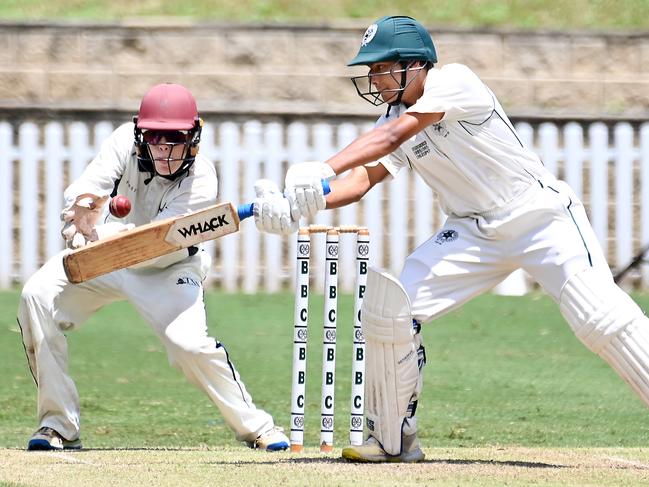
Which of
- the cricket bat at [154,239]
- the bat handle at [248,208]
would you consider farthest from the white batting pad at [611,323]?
the cricket bat at [154,239]

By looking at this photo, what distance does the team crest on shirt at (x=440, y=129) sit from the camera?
574 centimetres

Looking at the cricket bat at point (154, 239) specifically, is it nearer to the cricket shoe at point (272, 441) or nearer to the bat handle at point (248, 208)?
the bat handle at point (248, 208)

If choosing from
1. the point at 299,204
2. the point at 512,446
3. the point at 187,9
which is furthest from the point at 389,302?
the point at 187,9

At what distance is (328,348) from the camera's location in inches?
253

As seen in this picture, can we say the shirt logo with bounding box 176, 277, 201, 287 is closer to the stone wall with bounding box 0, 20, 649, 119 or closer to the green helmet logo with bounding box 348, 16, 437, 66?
the green helmet logo with bounding box 348, 16, 437, 66

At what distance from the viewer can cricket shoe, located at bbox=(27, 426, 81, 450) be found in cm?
642

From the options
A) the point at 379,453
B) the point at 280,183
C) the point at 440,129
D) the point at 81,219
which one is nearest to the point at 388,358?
the point at 379,453

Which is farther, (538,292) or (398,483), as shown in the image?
(538,292)

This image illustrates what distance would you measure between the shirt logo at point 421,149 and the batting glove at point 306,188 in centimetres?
51

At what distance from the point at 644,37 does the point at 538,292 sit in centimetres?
291

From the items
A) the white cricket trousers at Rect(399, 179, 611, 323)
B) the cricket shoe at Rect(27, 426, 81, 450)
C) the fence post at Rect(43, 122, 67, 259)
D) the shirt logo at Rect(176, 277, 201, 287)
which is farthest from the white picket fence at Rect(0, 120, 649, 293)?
the white cricket trousers at Rect(399, 179, 611, 323)

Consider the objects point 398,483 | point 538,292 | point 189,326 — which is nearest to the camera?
point 398,483

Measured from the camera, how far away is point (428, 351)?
31.4ft

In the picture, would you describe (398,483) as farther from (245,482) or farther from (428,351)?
(428,351)
